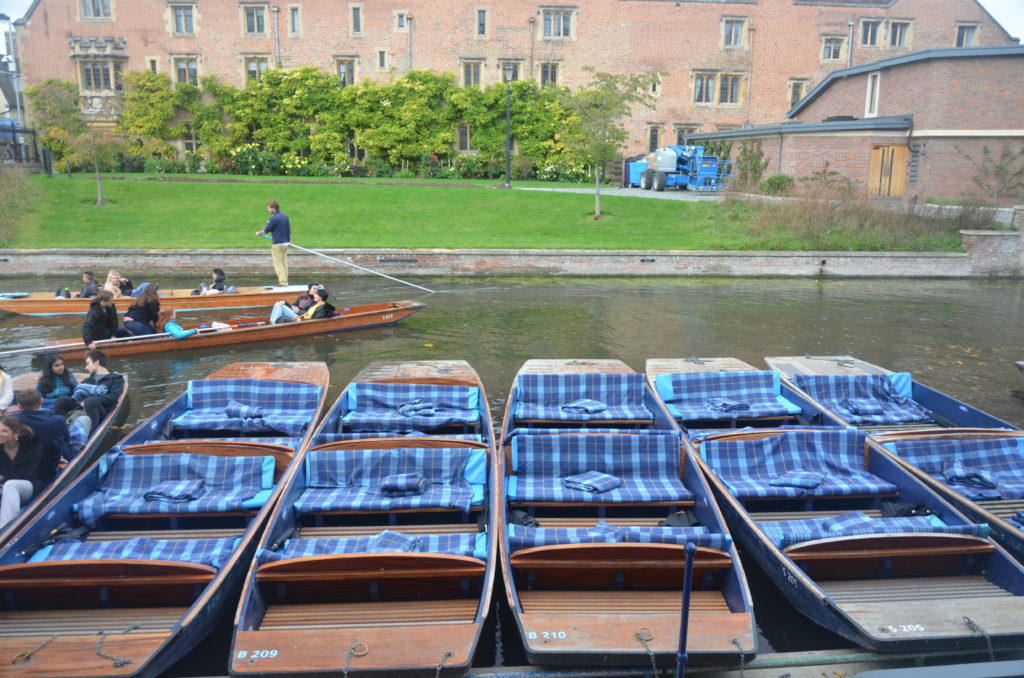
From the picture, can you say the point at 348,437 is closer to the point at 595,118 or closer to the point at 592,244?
the point at 592,244

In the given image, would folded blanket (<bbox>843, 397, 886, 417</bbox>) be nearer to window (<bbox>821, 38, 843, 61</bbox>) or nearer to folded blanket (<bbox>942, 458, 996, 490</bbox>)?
folded blanket (<bbox>942, 458, 996, 490</bbox>)

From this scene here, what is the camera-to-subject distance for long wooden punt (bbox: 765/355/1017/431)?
29.1ft

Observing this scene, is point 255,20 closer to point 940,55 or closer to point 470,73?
point 470,73

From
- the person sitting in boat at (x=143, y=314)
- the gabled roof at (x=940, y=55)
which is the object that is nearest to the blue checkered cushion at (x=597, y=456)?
the person sitting in boat at (x=143, y=314)

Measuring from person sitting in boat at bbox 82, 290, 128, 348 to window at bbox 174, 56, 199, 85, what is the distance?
29053 mm

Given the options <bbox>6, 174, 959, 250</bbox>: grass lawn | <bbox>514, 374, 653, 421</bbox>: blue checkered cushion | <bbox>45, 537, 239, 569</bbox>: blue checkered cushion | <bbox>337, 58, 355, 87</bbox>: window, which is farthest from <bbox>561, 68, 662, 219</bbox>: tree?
<bbox>45, 537, 239, 569</bbox>: blue checkered cushion

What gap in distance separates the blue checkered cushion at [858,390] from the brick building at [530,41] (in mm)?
32279

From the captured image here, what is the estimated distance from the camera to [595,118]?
24828 mm

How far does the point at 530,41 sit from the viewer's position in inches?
1537

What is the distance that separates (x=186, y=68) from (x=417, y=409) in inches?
1396

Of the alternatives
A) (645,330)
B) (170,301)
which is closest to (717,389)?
(645,330)

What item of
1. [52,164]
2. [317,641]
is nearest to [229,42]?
[52,164]

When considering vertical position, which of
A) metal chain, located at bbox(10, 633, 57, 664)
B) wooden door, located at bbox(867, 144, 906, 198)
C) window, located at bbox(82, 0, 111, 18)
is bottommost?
metal chain, located at bbox(10, 633, 57, 664)

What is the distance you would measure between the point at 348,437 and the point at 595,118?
1958 centimetres
